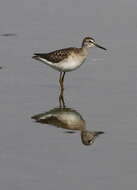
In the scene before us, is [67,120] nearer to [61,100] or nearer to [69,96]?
[61,100]

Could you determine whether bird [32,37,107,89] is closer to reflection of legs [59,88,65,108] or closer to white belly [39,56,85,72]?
white belly [39,56,85,72]

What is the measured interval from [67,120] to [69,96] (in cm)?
145

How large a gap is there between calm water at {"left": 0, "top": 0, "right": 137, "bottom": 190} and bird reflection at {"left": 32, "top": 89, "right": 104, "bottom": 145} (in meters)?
0.10

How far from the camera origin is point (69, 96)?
48.0ft

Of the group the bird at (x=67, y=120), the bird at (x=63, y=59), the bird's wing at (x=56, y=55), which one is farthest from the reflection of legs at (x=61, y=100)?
the bird's wing at (x=56, y=55)

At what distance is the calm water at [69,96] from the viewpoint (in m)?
10.8

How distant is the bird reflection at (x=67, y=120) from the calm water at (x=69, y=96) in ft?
0.34

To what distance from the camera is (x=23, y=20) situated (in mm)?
19703

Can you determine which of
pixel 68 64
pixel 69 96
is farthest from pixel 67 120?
pixel 68 64

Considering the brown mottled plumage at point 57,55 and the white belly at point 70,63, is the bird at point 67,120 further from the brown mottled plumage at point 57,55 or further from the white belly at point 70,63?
the brown mottled plumage at point 57,55

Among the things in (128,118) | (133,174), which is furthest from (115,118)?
(133,174)

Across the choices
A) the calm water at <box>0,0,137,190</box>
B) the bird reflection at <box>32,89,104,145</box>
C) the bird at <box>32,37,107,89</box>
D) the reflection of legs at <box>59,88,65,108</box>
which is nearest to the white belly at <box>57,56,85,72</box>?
the bird at <box>32,37,107,89</box>

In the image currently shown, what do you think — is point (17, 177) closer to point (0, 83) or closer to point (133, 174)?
point (133, 174)

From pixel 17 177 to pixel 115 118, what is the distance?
3067 millimetres
